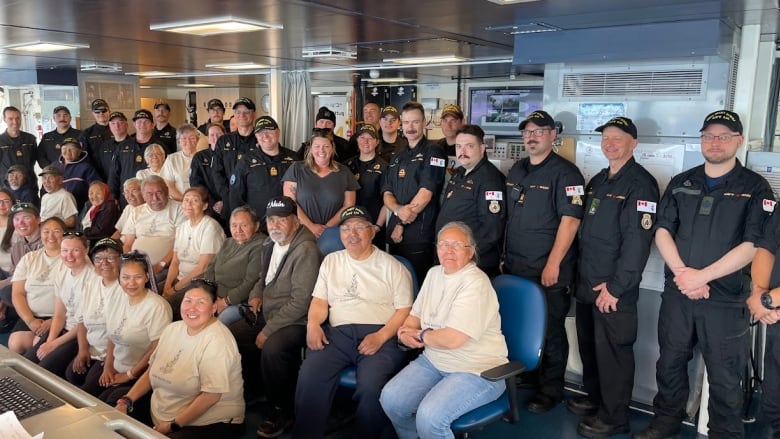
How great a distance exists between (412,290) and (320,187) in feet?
4.01

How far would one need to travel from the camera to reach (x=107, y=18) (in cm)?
389

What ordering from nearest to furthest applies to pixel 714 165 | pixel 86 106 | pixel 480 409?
1. pixel 480 409
2. pixel 714 165
3. pixel 86 106

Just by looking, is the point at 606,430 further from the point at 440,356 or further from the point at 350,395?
the point at 350,395

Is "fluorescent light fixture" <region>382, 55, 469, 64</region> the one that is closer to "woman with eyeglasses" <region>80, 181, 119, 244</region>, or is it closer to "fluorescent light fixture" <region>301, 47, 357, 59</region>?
"fluorescent light fixture" <region>301, 47, 357, 59</region>

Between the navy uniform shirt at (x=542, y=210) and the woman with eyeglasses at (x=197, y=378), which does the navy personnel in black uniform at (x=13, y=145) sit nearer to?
the woman with eyeglasses at (x=197, y=378)

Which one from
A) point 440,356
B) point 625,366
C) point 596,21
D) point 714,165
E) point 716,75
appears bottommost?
point 625,366

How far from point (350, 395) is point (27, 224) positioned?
9.12 feet

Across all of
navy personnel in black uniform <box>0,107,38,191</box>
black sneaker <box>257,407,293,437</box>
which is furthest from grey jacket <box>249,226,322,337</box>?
navy personnel in black uniform <box>0,107,38,191</box>

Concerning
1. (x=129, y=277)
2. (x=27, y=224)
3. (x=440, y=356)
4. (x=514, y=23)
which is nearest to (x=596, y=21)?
(x=514, y=23)

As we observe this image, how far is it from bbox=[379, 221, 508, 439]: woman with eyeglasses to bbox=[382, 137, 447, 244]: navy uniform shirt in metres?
1.23

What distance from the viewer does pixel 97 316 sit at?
3307 mm

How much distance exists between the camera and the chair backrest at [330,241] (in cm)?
366

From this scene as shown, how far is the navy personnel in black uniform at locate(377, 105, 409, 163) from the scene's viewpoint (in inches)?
187

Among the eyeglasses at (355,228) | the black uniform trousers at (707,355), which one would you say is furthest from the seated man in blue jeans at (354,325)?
the black uniform trousers at (707,355)
